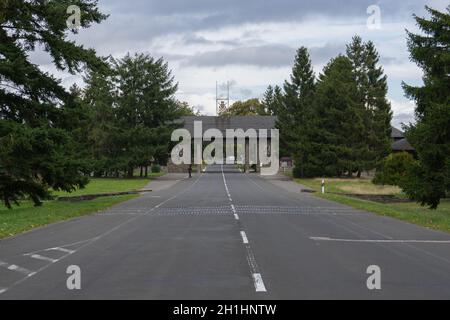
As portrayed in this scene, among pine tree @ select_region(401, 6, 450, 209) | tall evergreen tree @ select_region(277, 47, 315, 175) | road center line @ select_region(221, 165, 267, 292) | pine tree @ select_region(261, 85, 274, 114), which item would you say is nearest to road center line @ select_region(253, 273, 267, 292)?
road center line @ select_region(221, 165, 267, 292)

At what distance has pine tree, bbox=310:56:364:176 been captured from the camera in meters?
65.8

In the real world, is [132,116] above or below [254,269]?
above

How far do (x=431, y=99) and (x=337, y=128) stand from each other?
119 feet

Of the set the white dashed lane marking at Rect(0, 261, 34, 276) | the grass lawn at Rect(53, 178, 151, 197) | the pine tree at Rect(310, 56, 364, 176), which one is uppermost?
the pine tree at Rect(310, 56, 364, 176)

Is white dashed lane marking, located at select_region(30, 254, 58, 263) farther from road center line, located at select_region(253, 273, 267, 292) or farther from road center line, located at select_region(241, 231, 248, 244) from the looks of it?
road center line, located at select_region(241, 231, 248, 244)

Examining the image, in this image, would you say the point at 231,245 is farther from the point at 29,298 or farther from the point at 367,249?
the point at 29,298

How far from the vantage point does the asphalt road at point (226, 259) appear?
8.47 meters

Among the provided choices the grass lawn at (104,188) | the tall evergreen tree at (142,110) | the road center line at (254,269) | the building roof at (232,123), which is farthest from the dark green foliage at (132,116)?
the road center line at (254,269)

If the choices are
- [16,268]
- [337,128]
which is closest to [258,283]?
[16,268]

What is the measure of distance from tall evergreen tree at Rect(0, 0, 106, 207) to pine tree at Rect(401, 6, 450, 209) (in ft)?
55.7

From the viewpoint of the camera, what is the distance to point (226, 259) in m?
11.5

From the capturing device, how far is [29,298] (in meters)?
8.00

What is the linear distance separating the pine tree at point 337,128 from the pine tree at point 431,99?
32.5 meters

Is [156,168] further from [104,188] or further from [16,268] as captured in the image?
[16,268]
